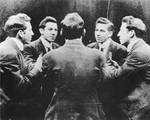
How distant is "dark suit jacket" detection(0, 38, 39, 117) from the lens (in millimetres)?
6484

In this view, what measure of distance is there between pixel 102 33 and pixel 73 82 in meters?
1.14

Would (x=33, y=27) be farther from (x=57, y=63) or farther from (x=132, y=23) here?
(x=132, y=23)

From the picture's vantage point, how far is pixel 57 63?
258 inches

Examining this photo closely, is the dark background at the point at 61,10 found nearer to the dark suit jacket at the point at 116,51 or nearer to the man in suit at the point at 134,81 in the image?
the dark suit jacket at the point at 116,51

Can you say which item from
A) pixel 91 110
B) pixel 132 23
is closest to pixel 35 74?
pixel 91 110

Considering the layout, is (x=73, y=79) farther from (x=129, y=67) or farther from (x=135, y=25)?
(x=135, y=25)

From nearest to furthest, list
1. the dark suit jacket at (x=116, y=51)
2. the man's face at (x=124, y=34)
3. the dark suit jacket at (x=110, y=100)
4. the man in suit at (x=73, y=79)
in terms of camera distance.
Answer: the man in suit at (x=73, y=79), the dark suit jacket at (x=110, y=100), the dark suit jacket at (x=116, y=51), the man's face at (x=124, y=34)

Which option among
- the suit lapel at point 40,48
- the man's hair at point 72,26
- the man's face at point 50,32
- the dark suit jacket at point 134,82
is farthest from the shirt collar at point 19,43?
the dark suit jacket at point 134,82

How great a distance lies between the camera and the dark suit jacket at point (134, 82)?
21.8 ft

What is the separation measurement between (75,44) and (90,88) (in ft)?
2.90

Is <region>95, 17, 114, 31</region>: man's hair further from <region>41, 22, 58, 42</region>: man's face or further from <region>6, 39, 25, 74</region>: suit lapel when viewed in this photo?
<region>6, 39, 25, 74</region>: suit lapel

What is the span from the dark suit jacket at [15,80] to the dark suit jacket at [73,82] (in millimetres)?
379

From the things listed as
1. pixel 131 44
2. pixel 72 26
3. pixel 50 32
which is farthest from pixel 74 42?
pixel 131 44

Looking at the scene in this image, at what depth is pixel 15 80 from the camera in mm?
6480
